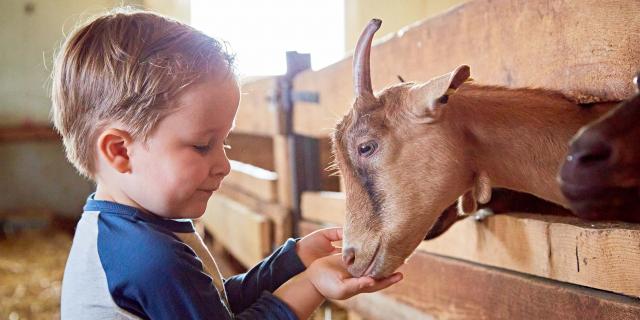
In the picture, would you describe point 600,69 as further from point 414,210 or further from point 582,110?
point 414,210

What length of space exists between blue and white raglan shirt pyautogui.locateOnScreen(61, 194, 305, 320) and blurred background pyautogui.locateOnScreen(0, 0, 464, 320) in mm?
5473

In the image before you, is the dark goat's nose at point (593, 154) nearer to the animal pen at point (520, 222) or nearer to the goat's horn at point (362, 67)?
the animal pen at point (520, 222)

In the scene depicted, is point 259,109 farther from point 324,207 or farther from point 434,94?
point 434,94

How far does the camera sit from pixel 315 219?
352 cm

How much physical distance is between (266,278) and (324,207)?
5.21ft

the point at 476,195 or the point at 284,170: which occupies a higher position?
the point at 476,195

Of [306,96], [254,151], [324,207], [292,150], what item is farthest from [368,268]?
[254,151]

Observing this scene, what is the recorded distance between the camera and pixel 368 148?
169cm

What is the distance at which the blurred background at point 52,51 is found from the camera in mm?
7340

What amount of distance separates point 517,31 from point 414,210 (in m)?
0.58

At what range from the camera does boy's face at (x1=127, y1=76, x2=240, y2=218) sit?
140cm

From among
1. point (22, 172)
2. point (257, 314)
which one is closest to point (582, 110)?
point (257, 314)

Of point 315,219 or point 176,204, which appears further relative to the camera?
point 315,219

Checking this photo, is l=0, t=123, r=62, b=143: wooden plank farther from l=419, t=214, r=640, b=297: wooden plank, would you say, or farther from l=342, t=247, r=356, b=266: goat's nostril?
l=342, t=247, r=356, b=266: goat's nostril
